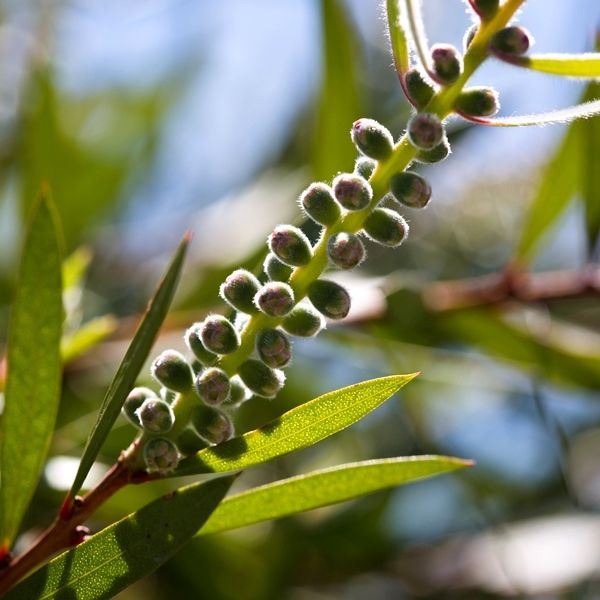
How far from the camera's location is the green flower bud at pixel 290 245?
2.42 ft

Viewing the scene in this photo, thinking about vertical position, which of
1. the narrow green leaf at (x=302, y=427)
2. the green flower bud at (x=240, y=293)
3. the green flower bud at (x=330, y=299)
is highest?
the green flower bud at (x=240, y=293)

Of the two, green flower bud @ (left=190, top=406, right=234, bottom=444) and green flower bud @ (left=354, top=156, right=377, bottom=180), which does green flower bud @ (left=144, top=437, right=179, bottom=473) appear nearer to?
green flower bud @ (left=190, top=406, right=234, bottom=444)

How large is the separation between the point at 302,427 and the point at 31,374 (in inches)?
10.7

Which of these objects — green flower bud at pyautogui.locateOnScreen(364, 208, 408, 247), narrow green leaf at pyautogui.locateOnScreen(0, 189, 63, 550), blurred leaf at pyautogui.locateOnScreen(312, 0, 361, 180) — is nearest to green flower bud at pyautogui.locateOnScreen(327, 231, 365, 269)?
green flower bud at pyautogui.locateOnScreen(364, 208, 408, 247)

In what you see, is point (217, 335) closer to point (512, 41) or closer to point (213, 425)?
point (213, 425)

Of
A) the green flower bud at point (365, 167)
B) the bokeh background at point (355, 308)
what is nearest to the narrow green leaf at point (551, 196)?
the bokeh background at point (355, 308)

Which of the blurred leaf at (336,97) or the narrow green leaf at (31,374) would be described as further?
the blurred leaf at (336,97)

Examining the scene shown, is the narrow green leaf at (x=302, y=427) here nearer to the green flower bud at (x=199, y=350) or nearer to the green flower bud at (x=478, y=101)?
Answer: the green flower bud at (x=199, y=350)

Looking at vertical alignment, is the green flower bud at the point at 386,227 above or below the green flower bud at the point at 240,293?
above

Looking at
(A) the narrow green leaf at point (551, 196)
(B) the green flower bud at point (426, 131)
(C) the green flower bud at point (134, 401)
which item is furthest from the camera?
(A) the narrow green leaf at point (551, 196)

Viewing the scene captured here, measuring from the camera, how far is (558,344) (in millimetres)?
1715

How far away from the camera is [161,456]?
0.74 metres

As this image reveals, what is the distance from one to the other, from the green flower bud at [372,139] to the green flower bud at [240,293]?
0.48 ft

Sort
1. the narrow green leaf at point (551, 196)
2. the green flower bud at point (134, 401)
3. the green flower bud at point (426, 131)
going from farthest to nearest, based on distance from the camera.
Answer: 1. the narrow green leaf at point (551, 196)
2. the green flower bud at point (134, 401)
3. the green flower bud at point (426, 131)
